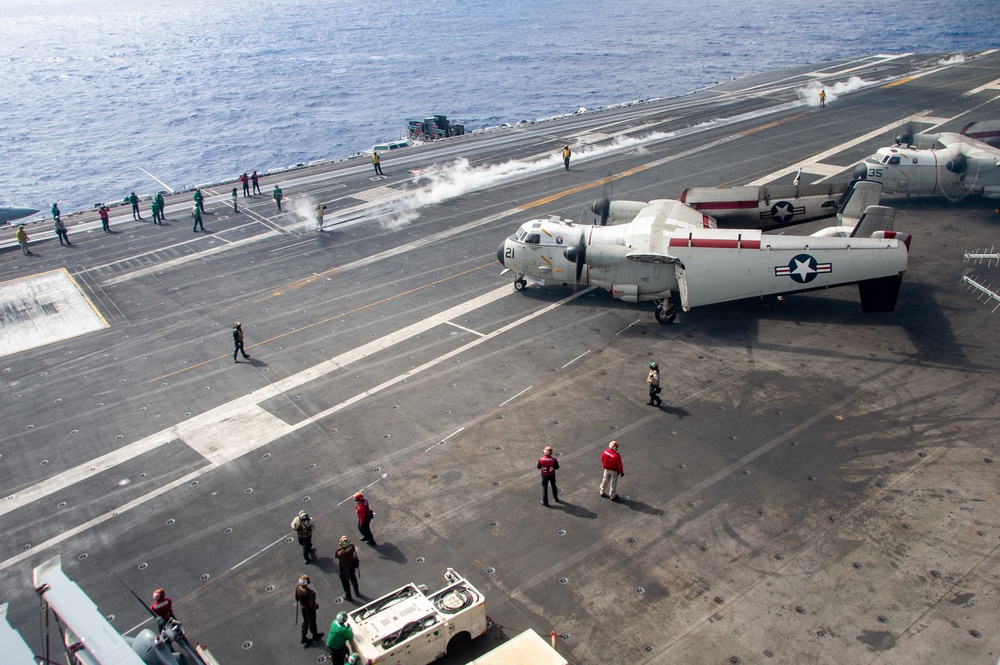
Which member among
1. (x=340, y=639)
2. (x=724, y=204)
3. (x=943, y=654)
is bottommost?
(x=943, y=654)

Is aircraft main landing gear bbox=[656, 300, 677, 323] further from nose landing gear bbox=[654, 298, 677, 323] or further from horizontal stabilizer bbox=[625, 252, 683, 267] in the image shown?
horizontal stabilizer bbox=[625, 252, 683, 267]

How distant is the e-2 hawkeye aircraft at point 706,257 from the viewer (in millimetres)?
30906

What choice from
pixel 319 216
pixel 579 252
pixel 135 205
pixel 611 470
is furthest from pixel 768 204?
pixel 135 205

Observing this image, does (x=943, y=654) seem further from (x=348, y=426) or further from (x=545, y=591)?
(x=348, y=426)

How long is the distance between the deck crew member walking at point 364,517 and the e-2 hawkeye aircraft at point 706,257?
1713 cm

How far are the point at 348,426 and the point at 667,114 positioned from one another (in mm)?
61588

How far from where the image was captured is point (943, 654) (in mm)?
16062

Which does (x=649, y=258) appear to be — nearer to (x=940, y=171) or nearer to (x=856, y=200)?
(x=856, y=200)

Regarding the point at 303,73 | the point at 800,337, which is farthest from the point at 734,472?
the point at 303,73

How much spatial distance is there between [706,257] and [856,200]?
10405 millimetres

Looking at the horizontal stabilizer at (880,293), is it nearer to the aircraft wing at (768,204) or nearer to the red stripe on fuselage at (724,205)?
the aircraft wing at (768,204)

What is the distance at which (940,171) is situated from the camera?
147 ft

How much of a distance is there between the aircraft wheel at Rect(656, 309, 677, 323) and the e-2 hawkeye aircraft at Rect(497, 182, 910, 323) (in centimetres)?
5

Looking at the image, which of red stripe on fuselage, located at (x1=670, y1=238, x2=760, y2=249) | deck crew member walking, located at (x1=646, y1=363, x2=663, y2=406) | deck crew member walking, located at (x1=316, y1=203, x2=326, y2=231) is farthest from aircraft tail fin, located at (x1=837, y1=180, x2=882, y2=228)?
deck crew member walking, located at (x1=316, y1=203, x2=326, y2=231)
